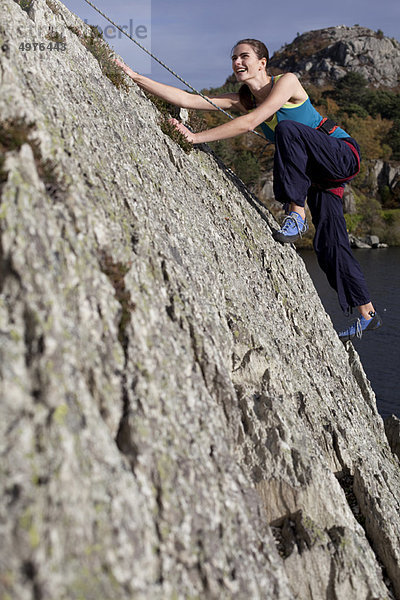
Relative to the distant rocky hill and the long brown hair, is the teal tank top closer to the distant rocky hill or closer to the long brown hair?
the long brown hair

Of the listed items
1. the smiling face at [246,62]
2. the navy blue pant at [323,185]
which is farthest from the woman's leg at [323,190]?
the smiling face at [246,62]

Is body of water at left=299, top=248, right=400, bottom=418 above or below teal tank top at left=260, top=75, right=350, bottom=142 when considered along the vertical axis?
below

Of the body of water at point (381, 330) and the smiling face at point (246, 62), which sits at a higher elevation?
the smiling face at point (246, 62)

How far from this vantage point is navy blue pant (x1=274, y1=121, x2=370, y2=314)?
31.2ft

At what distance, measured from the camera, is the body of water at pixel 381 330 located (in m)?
26.9

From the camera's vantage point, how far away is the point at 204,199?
31.8 feet

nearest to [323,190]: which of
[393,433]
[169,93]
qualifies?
[169,93]

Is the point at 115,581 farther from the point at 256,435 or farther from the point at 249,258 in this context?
the point at 249,258

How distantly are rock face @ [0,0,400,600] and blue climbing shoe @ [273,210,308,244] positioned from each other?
Answer: 1398 mm

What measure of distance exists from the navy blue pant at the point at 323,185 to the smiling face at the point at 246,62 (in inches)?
55.2

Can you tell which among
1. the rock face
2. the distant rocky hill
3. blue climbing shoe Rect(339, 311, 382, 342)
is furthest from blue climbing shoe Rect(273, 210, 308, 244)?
the distant rocky hill

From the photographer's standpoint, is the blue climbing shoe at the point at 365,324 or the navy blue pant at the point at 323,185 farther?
the blue climbing shoe at the point at 365,324

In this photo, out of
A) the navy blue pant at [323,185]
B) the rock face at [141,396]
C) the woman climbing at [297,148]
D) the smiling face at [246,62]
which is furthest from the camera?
the smiling face at [246,62]

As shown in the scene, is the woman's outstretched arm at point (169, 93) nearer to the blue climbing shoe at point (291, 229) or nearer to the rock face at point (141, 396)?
the rock face at point (141, 396)
